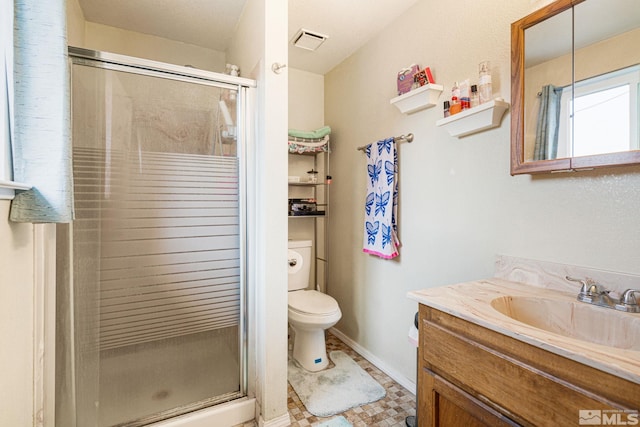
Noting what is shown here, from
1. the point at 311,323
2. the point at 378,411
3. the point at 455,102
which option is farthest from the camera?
the point at 311,323

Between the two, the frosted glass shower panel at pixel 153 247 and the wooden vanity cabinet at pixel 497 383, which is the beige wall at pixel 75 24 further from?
the wooden vanity cabinet at pixel 497 383

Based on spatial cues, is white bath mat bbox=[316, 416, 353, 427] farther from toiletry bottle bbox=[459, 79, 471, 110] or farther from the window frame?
toiletry bottle bbox=[459, 79, 471, 110]

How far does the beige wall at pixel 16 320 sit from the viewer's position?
795 millimetres

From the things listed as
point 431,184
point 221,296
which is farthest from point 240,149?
point 431,184

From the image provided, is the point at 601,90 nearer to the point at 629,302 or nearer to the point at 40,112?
the point at 629,302

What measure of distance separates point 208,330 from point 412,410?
49.1 inches

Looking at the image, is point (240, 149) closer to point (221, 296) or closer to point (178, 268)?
point (178, 268)

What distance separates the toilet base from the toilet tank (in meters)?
0.43

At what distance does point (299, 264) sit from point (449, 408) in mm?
1615

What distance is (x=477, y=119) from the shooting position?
4.55ft

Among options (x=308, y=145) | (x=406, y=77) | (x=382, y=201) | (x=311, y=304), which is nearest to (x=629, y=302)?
(x=382, y=201)

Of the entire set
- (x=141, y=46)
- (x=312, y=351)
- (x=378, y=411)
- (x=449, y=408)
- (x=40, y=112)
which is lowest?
(x=378, y=411)

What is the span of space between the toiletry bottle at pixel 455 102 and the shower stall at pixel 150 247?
3.59 ft

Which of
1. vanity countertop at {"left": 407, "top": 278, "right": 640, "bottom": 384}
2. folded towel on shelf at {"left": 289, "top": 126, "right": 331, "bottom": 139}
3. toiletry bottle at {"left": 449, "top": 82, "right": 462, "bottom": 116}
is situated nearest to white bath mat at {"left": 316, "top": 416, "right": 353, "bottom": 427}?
vanity countertop at {"left": 407, "top": 278, "right": 640, "bottom": 384}
